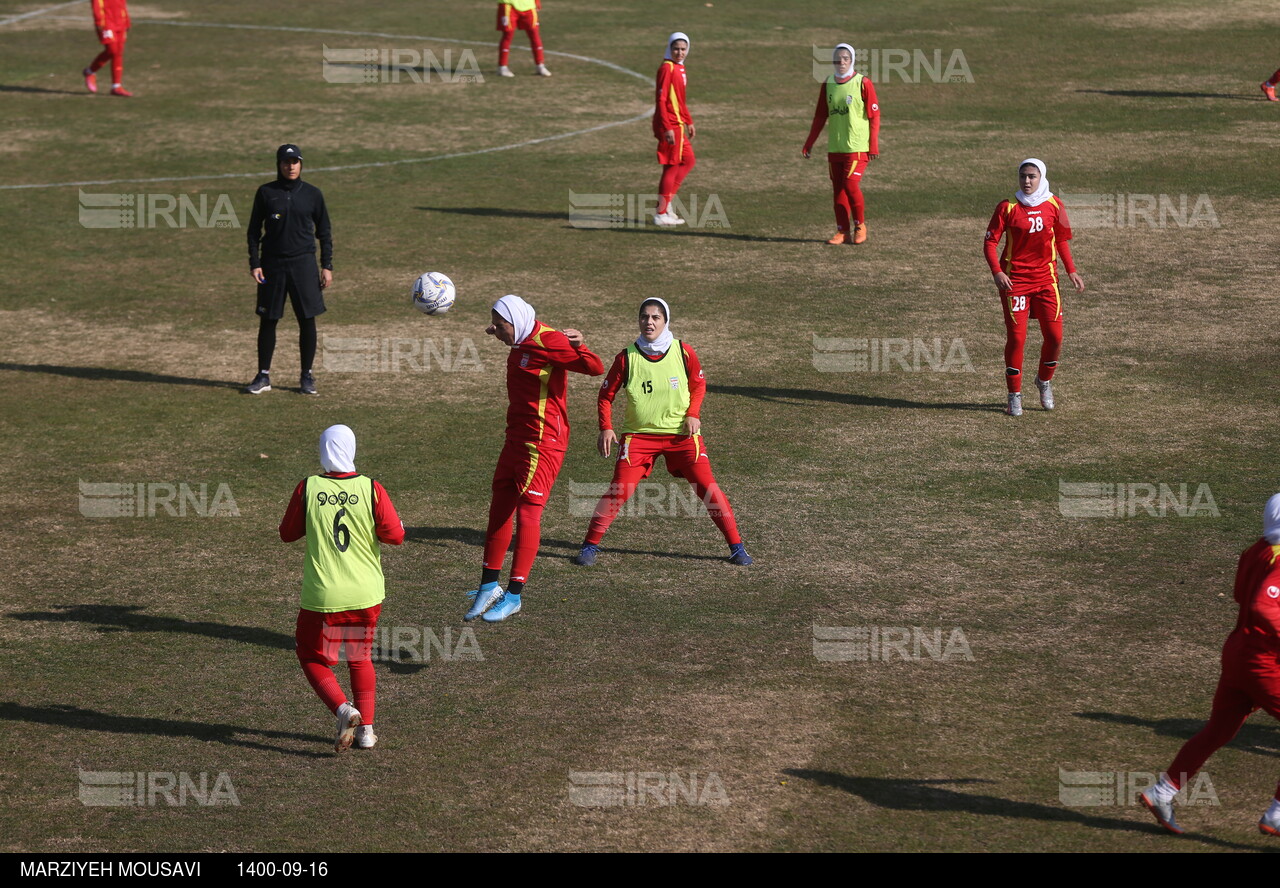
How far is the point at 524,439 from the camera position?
1122cm

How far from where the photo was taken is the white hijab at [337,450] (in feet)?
30.4

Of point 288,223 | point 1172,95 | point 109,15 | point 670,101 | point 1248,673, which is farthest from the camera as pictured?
point 109,15

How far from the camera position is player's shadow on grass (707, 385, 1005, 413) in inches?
619

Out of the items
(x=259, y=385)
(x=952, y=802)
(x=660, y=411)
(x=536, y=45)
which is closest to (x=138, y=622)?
(x=660, y=411)

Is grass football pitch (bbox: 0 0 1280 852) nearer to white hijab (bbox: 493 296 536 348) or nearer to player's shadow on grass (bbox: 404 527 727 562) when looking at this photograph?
player's shadow on grass (bbox: 404 527 727 562)

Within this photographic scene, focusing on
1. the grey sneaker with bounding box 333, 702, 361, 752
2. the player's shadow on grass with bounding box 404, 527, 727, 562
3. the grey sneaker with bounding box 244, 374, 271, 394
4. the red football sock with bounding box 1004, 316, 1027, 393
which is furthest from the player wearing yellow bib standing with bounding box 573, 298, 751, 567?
the grey sneaker with bounding box 244, 374, 271, 394

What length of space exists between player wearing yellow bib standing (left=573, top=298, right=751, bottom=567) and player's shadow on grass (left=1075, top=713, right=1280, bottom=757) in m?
3.42

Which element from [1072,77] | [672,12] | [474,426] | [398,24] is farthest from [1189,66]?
[474,426]

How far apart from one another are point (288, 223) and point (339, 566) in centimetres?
730

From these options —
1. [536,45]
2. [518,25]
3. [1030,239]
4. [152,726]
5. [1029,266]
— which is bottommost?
[152,726]

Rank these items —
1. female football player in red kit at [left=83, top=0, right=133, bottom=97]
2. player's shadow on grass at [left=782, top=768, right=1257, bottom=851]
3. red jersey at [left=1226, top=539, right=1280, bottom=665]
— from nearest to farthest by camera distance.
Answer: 1. red jersey at [left=1226, top=539, right=1280, bottom=665]
2. player's shadow on grass at [left=782, top=768, right=1257, bottom=851]
3. female football player in red kit at [left=83, top=0, right=133, bottom=97]

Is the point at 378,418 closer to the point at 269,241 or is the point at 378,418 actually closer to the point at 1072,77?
the point at 269,241

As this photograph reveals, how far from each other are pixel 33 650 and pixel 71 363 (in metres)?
7.13

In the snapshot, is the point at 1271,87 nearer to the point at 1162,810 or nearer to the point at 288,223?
the point at 288,223
